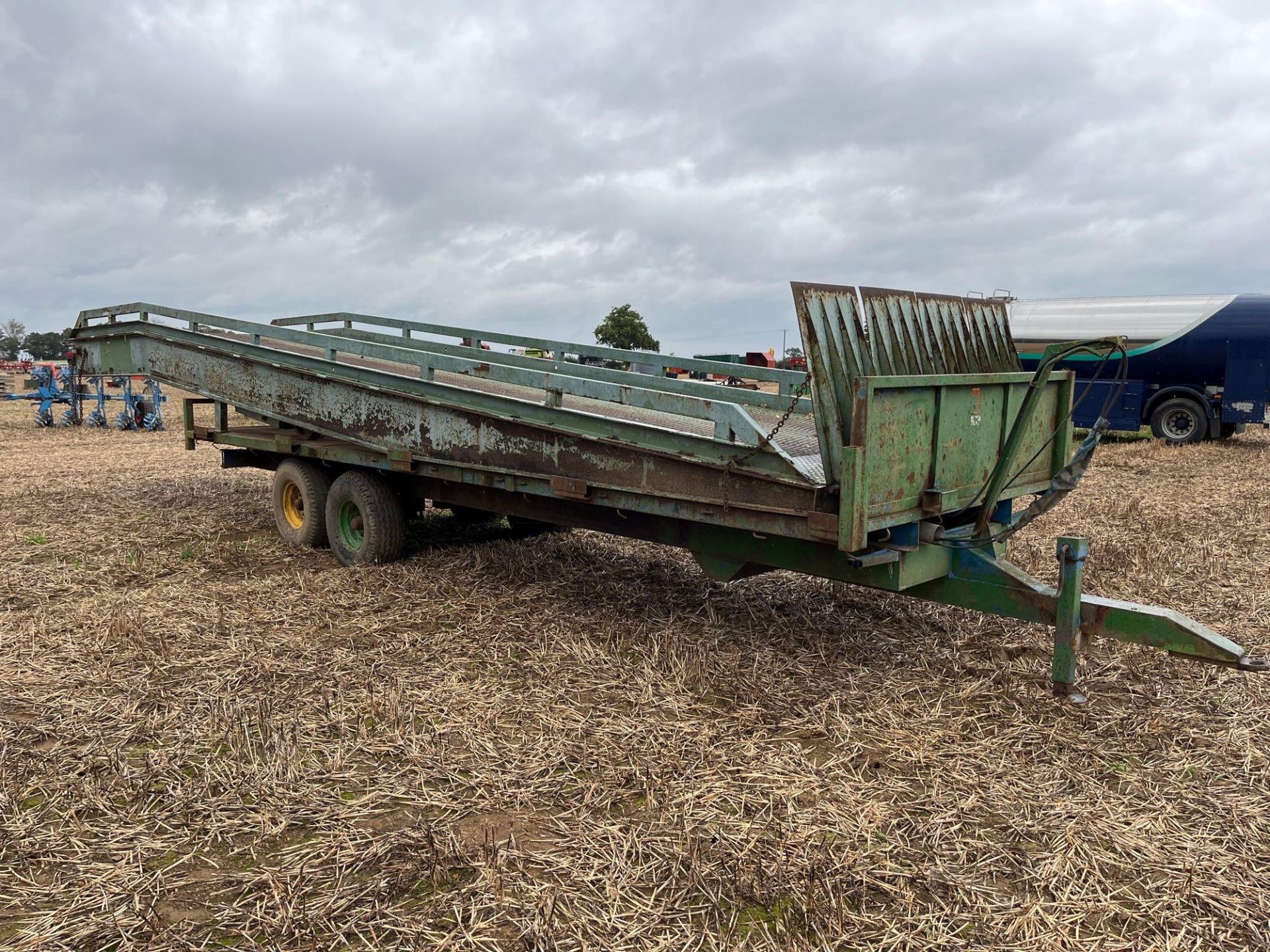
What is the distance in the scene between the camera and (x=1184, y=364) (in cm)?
1648

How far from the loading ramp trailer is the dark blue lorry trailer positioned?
12.3 metres

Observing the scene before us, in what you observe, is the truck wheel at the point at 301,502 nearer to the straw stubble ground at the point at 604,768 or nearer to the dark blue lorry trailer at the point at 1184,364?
the straw stubble ground at the point at 604,768

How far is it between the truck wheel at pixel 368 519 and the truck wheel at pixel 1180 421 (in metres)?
15.1

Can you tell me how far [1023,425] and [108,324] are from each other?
25.0 feet

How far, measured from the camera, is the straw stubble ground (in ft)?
9.02

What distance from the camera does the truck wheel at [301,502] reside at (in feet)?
23.8

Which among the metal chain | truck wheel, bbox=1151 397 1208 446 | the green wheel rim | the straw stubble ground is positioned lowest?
the straw stubble ground

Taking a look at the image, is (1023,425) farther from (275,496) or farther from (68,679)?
(275,496)

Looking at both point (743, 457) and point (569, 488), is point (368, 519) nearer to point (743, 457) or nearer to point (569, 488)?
point (569, 488)

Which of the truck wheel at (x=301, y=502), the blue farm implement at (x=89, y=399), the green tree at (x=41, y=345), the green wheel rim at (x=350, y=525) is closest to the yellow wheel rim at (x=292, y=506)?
the truck wheel at (x=301, y=502)

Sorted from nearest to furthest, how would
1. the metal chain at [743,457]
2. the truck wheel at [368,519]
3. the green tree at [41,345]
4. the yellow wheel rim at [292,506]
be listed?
the metal chain at [743,457], the truck wheel at [368,519], the yellow wheel rim at [292,506], the green tree at [41,345]

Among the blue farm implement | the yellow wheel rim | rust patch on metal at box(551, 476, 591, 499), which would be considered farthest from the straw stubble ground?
the blue farm implement

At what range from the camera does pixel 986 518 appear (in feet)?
15.0

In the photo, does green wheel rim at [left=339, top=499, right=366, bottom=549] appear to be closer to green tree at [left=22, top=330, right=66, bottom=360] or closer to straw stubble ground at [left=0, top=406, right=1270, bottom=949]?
straw stubble ground at [left=0, top=406, right=1270, bottom=949]
